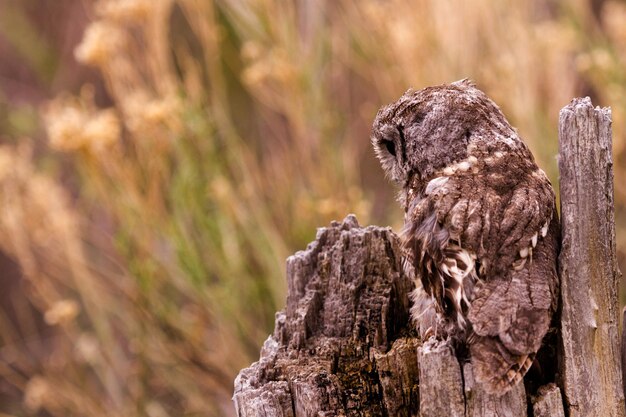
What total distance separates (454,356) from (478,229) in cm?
27

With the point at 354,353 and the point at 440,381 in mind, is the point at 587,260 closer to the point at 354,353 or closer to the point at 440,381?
the point at 440,381

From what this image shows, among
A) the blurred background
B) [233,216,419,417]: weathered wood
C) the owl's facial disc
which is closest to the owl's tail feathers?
[233,216,419,417]: weathered wood

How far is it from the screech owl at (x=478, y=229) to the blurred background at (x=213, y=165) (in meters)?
1.17

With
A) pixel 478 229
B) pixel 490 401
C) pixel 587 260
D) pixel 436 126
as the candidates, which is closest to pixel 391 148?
pixel 436 126

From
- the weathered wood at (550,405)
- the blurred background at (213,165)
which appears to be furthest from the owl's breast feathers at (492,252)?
the blurred background at (213,165)

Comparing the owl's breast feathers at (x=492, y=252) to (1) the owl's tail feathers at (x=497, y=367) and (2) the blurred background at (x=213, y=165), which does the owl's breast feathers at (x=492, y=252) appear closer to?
(1) the owl's tail feathers at (x=497, y=367)

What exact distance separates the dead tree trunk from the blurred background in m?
1.18

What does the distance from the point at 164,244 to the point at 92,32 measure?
0.88m

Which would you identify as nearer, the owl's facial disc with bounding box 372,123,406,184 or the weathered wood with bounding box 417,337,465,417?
the weathered wood with bounding box 417,337,465,417

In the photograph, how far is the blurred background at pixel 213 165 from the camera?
115 inches

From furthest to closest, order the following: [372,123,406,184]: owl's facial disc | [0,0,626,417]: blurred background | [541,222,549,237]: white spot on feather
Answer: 1. [0,0,626,417]: blurred background
2. [372,123,406,184]: owl's facial disc
3. [541,222,549,237]: white spot on feather

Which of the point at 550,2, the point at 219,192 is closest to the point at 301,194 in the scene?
the point at 219,192

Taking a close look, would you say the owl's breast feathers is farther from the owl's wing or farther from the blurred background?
the blurred background

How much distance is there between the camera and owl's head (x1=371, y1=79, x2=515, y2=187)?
1.81 metres
